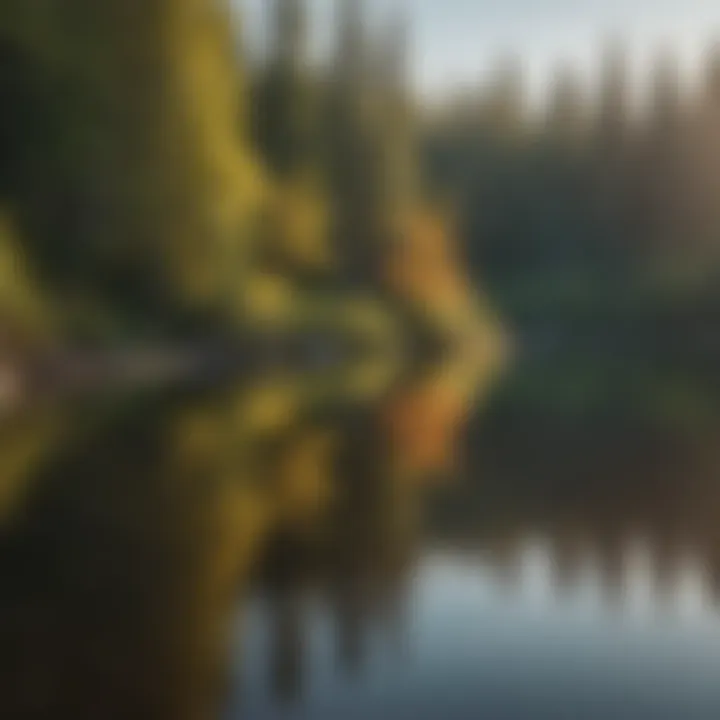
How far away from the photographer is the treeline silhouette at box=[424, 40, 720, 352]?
86.6 feet

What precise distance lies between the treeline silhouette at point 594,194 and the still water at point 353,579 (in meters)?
17.5

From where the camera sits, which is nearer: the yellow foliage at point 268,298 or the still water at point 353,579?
the still water at point 353,579

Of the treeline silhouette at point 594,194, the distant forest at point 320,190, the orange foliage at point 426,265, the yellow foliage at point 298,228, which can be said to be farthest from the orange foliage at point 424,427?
the treeline silhouette at point 594,194

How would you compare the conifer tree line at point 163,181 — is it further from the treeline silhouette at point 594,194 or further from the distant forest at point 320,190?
the treeline silhouette at point 594,194

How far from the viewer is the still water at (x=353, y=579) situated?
3133mm

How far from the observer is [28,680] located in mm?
3066

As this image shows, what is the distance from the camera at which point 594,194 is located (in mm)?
31062

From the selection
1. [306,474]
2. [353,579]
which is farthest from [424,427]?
[353,579]

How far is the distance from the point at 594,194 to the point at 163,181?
17013 mm

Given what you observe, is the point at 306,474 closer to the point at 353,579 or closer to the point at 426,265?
the point at 353,579

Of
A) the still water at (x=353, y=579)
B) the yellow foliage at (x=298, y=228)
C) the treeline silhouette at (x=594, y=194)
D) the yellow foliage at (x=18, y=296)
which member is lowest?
the still water at (x=353, y=579)

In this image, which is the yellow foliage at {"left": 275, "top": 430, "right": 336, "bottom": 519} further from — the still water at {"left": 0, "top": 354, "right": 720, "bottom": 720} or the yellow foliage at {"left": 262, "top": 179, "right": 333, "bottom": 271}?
the yellow foliage at {"left": 262, "top": 179, "right": 333, "bottom": 271}

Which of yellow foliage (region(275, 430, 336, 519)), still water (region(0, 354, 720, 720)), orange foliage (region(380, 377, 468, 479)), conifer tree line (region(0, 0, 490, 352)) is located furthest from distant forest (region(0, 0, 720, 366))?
still water (region(0, 354, 720, 720))

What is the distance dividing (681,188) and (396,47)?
1205cm
